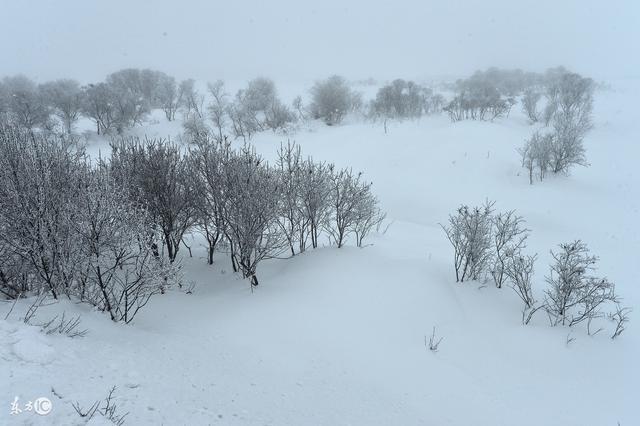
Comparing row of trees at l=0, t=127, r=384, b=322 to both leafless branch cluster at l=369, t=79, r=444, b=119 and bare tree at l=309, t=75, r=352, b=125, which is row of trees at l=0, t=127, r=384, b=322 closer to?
bare tree at l=309, t=75, r=352, b=125

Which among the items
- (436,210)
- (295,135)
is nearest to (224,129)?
(295,135)

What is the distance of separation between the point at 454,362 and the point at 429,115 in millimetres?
44858

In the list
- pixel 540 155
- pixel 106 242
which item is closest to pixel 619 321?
pixel 106 242

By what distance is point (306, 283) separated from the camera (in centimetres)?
1161

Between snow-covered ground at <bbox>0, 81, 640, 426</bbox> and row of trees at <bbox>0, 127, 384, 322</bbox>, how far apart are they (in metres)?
0.93

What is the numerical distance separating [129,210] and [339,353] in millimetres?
6673

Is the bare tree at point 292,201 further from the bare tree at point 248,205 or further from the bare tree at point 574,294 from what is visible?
the bare tree at point 574,294

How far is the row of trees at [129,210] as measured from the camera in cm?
801

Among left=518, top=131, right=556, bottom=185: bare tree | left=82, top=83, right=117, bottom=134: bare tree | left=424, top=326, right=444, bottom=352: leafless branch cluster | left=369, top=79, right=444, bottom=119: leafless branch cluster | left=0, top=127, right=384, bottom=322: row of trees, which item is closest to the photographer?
left=0, top=127, right=384, bottom=322: row of trees

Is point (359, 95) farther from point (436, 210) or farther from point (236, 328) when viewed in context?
point (236, 328)

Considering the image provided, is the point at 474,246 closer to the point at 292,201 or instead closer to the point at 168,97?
the point at 292,201

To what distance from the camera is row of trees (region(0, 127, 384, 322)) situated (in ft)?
26.3

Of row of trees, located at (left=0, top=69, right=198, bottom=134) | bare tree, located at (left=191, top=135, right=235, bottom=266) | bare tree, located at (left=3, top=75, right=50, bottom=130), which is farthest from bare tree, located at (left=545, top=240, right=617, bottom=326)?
bare tree, located at (left=3, top=75, right=50, bottom=130)

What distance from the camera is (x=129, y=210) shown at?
9.96 meters
